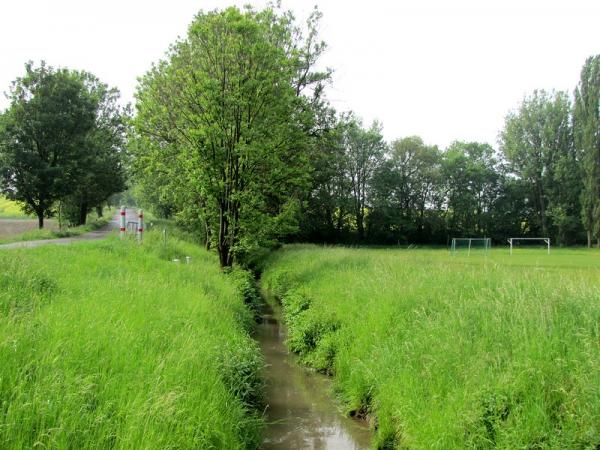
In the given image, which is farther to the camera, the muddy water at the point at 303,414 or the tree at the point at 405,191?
the tree at the point at 405,191

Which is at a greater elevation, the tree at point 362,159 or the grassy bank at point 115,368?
the tree at point 362,159

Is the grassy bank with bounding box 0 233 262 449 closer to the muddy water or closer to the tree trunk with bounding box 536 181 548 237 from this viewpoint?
the muddy water

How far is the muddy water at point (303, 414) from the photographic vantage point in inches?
252

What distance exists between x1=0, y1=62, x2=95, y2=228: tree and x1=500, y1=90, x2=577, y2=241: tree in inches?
2157

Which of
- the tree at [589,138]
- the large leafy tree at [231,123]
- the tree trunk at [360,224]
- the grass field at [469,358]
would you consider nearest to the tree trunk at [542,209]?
the tree at [589,138]

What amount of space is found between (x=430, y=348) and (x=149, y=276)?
23.4 feet

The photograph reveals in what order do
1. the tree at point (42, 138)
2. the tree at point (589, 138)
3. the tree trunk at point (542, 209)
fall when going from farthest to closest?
the tree trunk at point (542, 209)
the tree at point (589, 138)
the tree at point (42, 138)

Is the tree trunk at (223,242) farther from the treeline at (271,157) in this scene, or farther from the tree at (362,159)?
the tree at (362,159)

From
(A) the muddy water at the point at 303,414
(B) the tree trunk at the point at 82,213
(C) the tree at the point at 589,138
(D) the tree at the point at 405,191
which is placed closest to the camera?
(A) the muddy water at the point at 303,414

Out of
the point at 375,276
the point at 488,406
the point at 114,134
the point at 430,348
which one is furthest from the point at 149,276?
the point at 114,134

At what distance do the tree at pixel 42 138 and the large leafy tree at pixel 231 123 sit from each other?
14.7m

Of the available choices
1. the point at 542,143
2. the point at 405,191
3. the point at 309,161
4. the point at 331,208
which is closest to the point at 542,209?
the point at 542,143

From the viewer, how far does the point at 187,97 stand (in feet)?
59.1

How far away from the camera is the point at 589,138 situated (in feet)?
176
